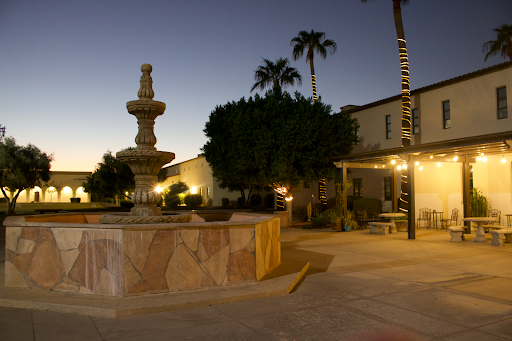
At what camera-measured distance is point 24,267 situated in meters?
6.93

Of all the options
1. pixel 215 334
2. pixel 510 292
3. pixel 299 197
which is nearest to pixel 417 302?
pixel 510 292

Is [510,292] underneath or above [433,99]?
underneath

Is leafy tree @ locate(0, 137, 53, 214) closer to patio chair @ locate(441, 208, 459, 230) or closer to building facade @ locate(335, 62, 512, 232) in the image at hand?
building facade @ locate(335, 62, 512, 232)

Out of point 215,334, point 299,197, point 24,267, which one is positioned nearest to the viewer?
point 215,334

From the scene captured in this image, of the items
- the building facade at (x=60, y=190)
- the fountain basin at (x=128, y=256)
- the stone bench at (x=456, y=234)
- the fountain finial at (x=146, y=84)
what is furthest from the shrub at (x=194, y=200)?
the fountain basin at (x=128, y=256)

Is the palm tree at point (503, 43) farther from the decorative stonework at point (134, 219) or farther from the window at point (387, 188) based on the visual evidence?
the decorative stonework at point (134, 219)

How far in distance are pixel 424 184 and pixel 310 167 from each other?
5780 mm

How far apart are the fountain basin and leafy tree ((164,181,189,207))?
42164mm

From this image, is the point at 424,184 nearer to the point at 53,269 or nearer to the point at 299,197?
the point at 299,197

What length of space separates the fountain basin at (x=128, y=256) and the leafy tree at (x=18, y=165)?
28139 millimetres

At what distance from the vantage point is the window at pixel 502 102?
1787 centimetres

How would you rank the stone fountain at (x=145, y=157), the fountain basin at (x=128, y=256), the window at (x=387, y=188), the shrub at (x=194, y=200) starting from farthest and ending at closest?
the shrub at (x=194, y=200) < the window at (x=387, y=188) < the stone fountain at (x=145, y=157) < the fountain basin at (x=128, y=256)

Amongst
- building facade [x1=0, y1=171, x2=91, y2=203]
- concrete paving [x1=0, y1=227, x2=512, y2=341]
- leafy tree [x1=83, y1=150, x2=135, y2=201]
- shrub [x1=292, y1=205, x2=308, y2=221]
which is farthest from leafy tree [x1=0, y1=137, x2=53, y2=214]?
building facade [x1=0, y1=171, x2=91, y2=203]

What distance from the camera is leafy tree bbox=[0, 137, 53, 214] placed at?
104 feet
